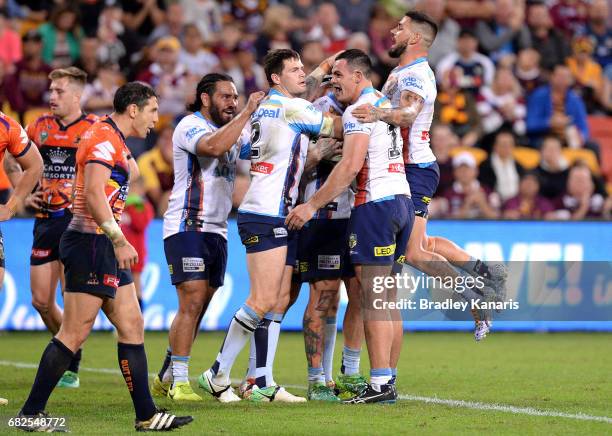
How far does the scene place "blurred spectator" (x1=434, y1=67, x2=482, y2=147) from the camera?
20.0 m

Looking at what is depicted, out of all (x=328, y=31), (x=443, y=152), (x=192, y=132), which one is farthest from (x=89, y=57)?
(x=192, y=132)

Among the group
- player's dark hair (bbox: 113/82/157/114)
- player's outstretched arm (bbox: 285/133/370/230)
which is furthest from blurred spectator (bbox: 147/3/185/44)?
player's dark hair (bbox: 113/82/157/114)

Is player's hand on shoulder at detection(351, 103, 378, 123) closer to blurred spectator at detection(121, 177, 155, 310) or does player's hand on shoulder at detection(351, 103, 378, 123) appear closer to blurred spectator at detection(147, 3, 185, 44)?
blurred spectator at detection(121, 177, 155, 310)

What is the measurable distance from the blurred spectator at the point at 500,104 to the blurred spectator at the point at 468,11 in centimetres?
182

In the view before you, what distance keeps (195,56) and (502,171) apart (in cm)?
586

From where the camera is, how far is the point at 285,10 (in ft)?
69.6

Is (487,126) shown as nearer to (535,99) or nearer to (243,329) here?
(535,99)

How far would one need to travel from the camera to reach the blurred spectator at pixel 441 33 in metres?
21.7

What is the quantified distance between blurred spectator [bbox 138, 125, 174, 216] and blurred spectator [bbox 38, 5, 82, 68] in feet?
10.2

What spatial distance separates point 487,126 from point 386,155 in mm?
11506

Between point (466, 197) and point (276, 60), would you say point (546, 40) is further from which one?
point (276, 60)

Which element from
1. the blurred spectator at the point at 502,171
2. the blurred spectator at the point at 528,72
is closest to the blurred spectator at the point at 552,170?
the blurred spectator at the point at 502,171

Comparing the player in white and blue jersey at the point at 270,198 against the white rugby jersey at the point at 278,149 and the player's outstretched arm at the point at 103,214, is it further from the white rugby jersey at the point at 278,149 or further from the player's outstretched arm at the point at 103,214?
the player's outstretched arm at the point at 103,214

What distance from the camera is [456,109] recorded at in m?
20.2
